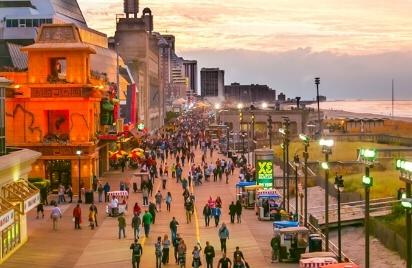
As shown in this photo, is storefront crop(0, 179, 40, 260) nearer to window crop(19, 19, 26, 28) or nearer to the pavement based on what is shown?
the pavement

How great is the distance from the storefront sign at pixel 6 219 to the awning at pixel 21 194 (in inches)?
81.0

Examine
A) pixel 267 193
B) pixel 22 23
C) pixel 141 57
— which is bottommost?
pixel 267 193

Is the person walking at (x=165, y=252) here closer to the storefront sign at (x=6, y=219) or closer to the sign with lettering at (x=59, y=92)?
the storefront sign at (x=6, y=219)

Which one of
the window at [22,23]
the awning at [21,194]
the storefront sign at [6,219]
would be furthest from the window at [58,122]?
the window at [22,23]

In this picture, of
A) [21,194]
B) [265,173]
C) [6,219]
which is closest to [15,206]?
[21,194]

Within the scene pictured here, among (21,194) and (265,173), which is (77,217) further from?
(265,173)

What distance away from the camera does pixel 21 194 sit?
2941 cm

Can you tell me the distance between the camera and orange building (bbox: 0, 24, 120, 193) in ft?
164

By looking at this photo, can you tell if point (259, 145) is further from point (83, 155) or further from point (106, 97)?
point (83, 155)

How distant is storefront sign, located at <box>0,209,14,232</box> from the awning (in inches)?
81.0

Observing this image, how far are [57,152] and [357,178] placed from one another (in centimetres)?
2076

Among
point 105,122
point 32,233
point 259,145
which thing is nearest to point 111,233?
point 32,233

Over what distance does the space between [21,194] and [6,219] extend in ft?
13.1

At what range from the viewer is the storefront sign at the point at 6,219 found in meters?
24.8
